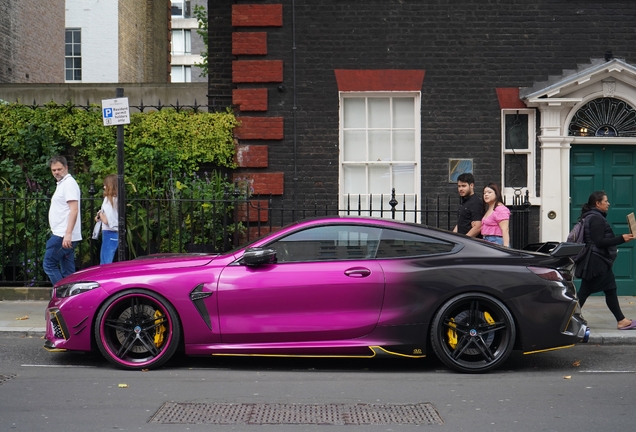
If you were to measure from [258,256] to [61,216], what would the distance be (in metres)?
3.93

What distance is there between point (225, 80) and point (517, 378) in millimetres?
7546

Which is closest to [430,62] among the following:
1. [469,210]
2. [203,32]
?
[469,210]

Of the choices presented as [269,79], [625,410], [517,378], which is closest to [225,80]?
[269,79]

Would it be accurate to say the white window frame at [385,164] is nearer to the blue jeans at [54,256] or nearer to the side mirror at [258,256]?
the blue jeans at [54,256]

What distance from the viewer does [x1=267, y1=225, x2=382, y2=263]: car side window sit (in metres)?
7.90

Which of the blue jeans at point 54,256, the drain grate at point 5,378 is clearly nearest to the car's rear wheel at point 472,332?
the drain grate at point 5,378

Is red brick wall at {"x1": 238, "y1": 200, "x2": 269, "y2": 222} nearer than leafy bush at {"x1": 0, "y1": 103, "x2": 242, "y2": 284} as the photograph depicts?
No

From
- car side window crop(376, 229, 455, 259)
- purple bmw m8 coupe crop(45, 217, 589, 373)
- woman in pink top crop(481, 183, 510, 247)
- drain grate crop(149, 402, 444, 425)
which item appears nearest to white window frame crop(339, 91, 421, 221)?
woman in pink top crop(481, 183, 510, 247)

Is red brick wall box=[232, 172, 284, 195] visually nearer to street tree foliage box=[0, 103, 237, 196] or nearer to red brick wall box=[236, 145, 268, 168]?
red brick wall box=[236, 145, 268, 168]

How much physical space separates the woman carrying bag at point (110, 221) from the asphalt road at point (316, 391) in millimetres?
2466

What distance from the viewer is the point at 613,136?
13078 millimetres

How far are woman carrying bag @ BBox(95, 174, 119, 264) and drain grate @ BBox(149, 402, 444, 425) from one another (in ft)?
16.8

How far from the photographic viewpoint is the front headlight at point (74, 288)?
7.83m

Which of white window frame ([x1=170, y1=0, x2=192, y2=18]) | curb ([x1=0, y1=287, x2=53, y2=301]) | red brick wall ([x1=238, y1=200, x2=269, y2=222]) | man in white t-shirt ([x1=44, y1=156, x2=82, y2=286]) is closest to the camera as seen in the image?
man in white t-shirt ([x1=44, y1=156, x2=82, y2=286])
